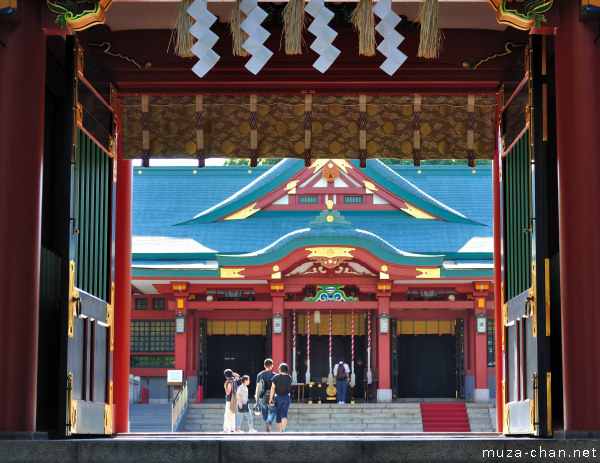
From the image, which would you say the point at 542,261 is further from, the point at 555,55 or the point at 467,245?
the point at 467,245

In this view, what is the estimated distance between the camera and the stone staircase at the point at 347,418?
2148 cm

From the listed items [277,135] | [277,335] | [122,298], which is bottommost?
[277,335]

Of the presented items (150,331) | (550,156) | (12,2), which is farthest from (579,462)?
(150,331)

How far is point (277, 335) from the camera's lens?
933 inches

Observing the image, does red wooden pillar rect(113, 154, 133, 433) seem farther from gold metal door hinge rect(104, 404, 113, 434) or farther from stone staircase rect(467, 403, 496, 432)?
stone staircase rect(467, 403, 496, 432)

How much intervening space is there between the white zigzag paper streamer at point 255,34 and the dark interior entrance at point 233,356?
18.1 metres

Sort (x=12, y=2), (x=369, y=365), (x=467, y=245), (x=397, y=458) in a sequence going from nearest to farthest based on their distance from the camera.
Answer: (x=397, y=458), (x=12, y=2), (x=369, y=365), (x=467, y=245)

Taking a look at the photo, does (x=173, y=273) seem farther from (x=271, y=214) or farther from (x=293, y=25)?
(x=293, y=25)

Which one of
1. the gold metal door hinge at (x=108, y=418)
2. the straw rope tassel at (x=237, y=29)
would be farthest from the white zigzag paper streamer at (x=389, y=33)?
the gold metal door hinge at (x=108, y=418)

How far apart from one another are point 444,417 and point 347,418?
2.21 meters

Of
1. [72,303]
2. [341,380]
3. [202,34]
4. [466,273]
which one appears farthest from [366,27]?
[466,273]

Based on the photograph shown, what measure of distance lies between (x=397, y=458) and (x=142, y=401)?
18805 millimetres

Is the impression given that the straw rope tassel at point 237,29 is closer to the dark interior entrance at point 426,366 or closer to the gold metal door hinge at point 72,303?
the gold metal door hinge at point 72,303

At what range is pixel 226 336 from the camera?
82.6ft
